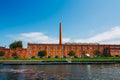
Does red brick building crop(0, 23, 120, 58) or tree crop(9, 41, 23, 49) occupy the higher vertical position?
tree crop(9, 41, 23, 49)

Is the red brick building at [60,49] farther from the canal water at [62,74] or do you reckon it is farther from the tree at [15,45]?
→ the canal water at [62,74]

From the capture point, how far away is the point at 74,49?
116812mm

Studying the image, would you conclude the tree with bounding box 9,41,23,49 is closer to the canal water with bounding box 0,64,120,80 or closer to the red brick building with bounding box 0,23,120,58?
the red brick building with bounding box 0,23,120,58

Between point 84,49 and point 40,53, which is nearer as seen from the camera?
point 40,53

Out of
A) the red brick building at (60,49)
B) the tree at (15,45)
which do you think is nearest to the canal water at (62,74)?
the red brick building at (60,49)

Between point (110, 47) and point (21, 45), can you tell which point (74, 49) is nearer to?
point (110, 47)

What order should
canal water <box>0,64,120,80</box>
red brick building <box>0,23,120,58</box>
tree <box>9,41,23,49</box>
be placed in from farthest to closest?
tree <box>9,41,23,49</box>
red brick building <box>0,23,120,58</box>
canal water <box>0,64,120,80</box>

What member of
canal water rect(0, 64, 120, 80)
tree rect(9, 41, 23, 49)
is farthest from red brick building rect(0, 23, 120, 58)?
canal water rect(0, 64, 120, 80)

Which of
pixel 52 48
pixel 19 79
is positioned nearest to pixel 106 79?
pixel 19 79

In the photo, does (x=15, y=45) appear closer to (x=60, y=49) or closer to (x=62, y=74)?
(x=60, y=49)

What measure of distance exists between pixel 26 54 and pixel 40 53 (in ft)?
39.6

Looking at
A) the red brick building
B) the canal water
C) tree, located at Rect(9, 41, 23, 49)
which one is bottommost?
the canal water

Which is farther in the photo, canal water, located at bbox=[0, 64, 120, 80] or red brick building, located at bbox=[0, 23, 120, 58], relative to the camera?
red brick building, located at bbox=[0, 23, 120, 58]

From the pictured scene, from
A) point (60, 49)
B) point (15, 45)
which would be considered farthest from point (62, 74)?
point (15, 45)
